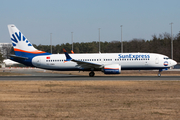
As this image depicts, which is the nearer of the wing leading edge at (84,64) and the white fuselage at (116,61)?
the wing leading edge at (84,64)

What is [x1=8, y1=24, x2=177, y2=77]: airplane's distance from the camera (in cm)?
3519

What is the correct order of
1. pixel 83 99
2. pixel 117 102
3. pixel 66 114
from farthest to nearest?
pixel 83 99 < pixel 117 102 < pixel 66 114

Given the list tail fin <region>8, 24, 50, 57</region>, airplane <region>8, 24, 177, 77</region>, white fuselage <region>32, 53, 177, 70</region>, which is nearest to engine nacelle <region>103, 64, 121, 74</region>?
airplane <region>8, 24, 177, 77</region>

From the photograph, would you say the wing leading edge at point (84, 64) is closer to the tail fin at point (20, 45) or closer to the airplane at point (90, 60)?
the airplane at point (90, 60)

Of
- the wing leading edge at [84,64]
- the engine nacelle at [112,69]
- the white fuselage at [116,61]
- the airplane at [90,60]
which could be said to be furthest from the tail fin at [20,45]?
the engine nacelle at [112,69]

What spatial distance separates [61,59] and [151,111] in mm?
26209

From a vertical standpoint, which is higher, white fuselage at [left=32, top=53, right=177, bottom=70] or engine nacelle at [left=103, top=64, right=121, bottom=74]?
white fuselage at [left=32, top=53, right=177, bottom=70]

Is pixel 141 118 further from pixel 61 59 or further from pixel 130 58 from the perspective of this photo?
pixel 61 59

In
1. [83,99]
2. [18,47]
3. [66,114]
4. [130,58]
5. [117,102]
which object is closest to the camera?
[66,114]

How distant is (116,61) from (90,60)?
12.6 ft

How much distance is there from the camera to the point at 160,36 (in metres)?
90.3

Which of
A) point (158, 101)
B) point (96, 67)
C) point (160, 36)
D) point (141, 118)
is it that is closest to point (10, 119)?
point (141, 118)

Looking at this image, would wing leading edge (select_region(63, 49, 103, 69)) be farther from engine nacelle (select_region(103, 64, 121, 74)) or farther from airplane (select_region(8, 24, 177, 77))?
engine nacelle (select_region(103, 64, 121, 74))

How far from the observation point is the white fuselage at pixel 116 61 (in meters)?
35.3
